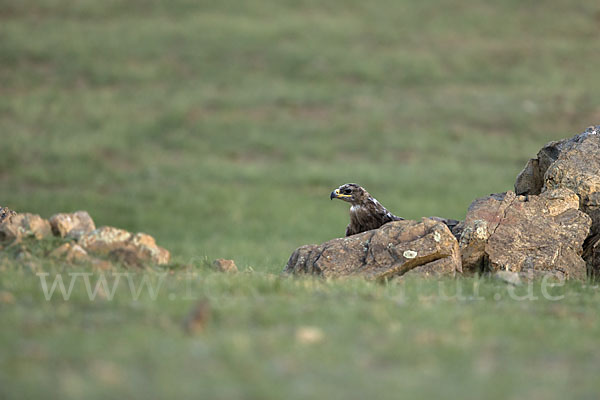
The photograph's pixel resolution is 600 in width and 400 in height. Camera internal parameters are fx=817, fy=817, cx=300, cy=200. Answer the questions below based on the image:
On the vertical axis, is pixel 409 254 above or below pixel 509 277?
above

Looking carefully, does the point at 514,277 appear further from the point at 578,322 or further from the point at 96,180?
the point at 96,180

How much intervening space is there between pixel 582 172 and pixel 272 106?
21700 mm

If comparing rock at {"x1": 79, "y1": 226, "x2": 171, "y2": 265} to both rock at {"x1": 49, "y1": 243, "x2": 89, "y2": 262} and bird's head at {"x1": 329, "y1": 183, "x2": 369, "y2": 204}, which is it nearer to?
rock at {"x1": 49, "y1": 243, "x2": 89, "y2": 262}

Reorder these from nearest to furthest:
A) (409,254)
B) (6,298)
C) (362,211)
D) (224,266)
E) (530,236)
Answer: (6,298) → (409,254) → (224,266) → (530,236) → (362,211)

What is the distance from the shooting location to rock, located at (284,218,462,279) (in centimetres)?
917

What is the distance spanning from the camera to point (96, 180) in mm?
25156

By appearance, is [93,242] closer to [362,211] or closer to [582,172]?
[362,211]

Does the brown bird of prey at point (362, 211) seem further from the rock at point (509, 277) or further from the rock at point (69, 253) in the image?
the rock at point (69, 253)

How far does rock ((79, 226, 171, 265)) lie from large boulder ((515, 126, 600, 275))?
5.20 meters

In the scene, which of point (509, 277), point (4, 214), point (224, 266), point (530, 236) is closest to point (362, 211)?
point (530, 236)

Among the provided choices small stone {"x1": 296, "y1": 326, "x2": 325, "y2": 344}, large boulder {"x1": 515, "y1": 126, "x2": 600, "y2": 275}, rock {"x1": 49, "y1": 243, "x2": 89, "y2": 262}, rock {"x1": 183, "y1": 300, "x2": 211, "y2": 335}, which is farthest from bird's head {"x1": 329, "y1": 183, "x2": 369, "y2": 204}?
small stone {"x1": 296, "y1": 326, "x2": 325, "y2": 344}

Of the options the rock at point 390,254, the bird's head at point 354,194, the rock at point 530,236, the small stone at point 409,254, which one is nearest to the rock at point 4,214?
the rock at point 390,254

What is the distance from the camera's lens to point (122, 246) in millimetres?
8992

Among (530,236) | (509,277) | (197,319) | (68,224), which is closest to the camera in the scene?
(197,319)
